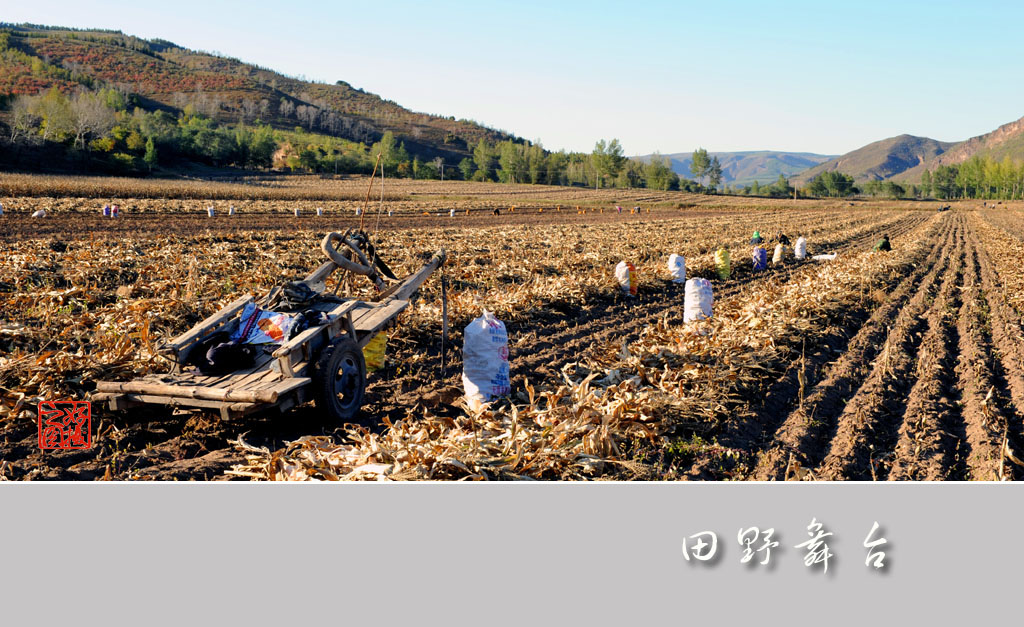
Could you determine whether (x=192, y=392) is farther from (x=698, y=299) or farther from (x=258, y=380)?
(x=698, y=299)

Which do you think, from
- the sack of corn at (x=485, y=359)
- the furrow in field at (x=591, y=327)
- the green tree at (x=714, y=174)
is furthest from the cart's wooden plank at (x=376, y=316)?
the green tree at (x=714, y=174)

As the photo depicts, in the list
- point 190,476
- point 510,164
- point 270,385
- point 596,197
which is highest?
point 510,164

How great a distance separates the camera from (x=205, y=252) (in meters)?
15.0

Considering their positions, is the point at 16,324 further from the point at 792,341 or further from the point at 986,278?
the point at 986,278

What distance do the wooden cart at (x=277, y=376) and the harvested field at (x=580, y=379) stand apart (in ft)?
1.08

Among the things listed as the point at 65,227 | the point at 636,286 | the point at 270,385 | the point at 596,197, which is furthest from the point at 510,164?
the point at 270,385

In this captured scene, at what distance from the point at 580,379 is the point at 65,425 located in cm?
460

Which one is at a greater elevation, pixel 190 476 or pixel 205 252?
pixel 205 252

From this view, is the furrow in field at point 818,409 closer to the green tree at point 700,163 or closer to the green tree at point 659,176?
the green tree at point 659,176

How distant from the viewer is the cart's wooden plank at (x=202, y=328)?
529 cm

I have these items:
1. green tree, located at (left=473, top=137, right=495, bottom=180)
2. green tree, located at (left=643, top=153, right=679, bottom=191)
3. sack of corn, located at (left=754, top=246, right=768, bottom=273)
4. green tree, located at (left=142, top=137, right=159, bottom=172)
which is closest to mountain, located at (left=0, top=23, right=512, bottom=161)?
green tree, located at (left=473, top=137, right=495, bottom=180)

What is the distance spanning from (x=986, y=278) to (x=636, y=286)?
9971 millimetres

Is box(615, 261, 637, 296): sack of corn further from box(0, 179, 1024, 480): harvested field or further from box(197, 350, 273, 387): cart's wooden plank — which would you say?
box(197, 350, 273, 387): cart's wooden plank

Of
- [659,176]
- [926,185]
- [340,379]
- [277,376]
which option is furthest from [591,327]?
[926,185]
